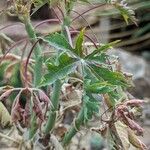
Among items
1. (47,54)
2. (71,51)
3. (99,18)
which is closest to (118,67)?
(47,54)

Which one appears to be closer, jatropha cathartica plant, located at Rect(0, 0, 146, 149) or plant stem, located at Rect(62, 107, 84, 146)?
jatropha cathartica plant, located at Rect(0, 0, 146, 149)

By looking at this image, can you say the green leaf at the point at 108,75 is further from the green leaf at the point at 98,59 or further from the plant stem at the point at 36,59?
the plant stem at the point at 36,59

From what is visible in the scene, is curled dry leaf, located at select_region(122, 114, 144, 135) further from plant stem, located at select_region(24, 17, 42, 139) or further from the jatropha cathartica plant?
plant stem, located at select_region(24, 17, 42, 139)

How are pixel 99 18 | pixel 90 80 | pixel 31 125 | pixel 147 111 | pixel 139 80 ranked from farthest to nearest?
pixel 99 18, pixel 139 80, pixel 147 111, pixel 31 125, pixel 90 80

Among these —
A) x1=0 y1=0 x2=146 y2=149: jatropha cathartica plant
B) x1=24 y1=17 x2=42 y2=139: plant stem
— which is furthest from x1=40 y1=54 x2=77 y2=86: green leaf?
x1=24 y1=17 x2=42 y2=139: plant stem

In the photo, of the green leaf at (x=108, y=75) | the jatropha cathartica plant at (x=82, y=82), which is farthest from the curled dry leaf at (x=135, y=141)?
the green leaf at (x=108, y=75)

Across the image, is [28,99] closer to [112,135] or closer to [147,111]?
[112,135]

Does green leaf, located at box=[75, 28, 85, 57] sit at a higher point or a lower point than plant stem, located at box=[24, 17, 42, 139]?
higher
